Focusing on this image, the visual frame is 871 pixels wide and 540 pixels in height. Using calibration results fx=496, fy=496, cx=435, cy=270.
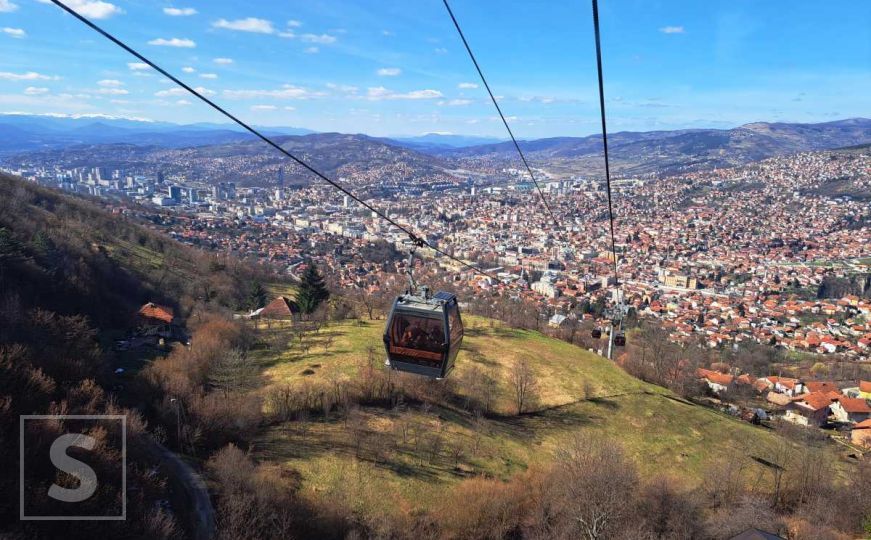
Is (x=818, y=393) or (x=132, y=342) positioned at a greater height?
(x=132, y=342)

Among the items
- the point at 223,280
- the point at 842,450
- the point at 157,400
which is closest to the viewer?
the point at 157,400

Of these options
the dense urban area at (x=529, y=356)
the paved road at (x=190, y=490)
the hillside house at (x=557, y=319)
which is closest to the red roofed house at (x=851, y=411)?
the dense urban area at (x=529, y=356)

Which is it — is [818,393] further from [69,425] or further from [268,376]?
[69,425]

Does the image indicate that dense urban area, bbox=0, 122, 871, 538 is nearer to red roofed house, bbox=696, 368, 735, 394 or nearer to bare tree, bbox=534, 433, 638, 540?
bare tree, bbox=534, 433, 638, 540

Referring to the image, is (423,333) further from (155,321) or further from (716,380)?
(716,380)

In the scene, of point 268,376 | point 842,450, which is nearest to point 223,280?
point 268,376

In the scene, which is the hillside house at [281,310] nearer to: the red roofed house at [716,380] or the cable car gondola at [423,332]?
the cable car gondola at [423,332]

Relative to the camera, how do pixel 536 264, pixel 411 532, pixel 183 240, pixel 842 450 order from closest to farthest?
1. pixel 411 532
2. pixel 842 450
3. pixel 183 240
4. pixel 536 264

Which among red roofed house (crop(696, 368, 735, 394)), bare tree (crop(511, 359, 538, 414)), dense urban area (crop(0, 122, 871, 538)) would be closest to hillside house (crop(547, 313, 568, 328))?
dense urban area (crop(0, 122, 871, 538))
